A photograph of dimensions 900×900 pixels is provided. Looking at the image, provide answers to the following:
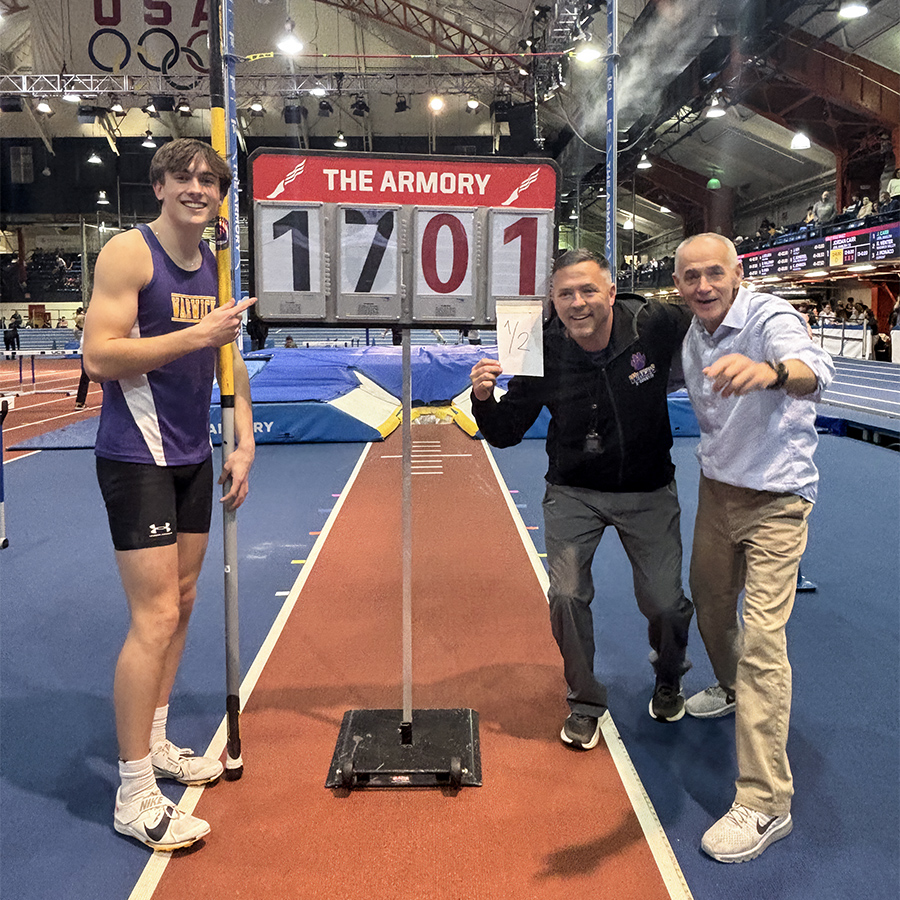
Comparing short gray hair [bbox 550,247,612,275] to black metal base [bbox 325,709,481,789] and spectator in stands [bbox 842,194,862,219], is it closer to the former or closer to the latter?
black metal base [bbox 325,709,481,789]

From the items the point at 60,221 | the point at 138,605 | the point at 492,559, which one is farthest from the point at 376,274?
the point at 60,221

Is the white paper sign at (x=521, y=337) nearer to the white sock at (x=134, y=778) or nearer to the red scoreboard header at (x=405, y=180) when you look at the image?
the red scoreboard header at (x=405, y=180)

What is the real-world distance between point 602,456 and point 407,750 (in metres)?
1.23

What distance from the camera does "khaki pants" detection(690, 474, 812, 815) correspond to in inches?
80.3

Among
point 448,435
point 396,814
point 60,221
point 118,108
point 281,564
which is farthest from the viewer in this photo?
point 60,221

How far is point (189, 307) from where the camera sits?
6.91 ft

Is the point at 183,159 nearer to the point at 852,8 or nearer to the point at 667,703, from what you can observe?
the point at 667,703

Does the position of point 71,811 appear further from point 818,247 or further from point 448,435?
point 818,247

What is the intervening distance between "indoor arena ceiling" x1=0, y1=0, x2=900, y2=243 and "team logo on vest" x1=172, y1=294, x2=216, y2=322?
881 centimetres

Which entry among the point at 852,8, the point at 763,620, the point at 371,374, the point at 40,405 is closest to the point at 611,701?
the point at 763,620

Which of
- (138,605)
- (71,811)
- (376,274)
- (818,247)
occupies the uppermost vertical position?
(818,247)

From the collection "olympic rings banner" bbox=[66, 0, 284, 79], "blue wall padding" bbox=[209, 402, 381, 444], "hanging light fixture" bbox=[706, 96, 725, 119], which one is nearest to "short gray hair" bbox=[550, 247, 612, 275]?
"blue wall padding" bbox=[209, 402, 381, 444]

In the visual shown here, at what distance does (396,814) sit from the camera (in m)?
2.20

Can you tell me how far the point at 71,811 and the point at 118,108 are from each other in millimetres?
19922
